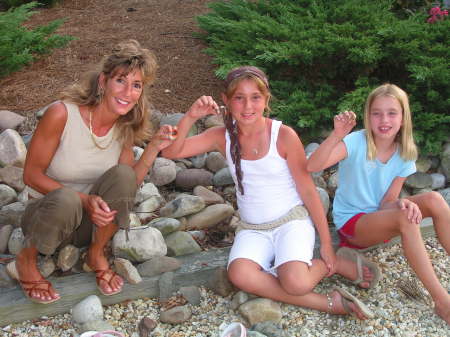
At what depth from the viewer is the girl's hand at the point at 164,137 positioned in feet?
8.54

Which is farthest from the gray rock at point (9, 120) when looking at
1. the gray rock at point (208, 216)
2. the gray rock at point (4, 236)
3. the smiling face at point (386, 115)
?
the smiling face at point (386, 115)

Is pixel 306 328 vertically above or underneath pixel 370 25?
underneath

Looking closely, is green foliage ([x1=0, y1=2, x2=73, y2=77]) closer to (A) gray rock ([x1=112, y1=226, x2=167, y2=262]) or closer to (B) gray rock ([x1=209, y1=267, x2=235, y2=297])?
(A) gray rock ([x1=112, y1=226, x2=167, y2=262])

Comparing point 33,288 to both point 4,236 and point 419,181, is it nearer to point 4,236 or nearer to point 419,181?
point 4,236

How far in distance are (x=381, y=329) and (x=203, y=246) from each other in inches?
42.4

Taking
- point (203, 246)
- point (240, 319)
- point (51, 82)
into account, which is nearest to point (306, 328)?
point (240, 319)

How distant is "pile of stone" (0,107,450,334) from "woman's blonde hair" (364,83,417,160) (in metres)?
0.65

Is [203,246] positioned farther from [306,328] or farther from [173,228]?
[306,328]

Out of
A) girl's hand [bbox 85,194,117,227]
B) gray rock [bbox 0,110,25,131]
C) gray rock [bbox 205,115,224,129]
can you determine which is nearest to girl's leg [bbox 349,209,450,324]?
girl's hand [bbox 85,194,117,227]

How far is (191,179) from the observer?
353 cm

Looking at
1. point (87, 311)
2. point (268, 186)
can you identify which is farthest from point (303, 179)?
point (87, 311)

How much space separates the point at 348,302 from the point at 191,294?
76cm

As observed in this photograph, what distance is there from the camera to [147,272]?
106 inches

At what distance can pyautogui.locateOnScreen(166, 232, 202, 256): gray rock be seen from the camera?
9.50 feet
